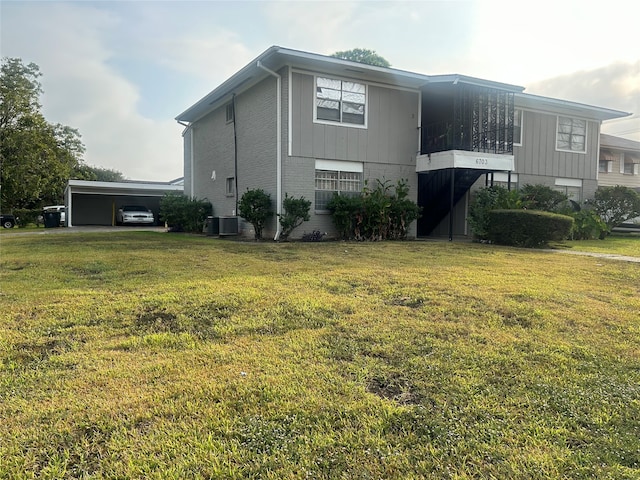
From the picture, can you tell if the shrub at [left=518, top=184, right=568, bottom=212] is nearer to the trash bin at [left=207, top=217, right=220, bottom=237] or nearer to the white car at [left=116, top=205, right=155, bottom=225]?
the trash bin at [left=207, top=217, right=220, bottom=237]

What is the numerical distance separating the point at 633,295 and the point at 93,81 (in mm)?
18114

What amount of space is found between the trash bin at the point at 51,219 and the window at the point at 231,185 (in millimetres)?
15495

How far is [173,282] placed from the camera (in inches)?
229

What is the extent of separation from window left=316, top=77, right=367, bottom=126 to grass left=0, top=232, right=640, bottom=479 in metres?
8.36

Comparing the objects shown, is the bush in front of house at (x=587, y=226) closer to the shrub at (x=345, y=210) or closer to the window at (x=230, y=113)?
the shrub at (x=345, y=210)

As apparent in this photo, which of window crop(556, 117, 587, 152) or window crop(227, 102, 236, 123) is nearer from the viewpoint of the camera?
window crop(227, 102, 236, 123)

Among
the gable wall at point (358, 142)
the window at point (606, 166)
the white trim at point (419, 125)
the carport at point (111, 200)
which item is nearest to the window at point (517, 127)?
the white trim at point (419, 125)

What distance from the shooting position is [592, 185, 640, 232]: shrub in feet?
51.5

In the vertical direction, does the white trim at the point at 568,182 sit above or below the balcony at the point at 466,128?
below

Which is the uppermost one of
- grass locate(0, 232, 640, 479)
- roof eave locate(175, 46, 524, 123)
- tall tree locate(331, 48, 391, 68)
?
tall tree locate(331, 48, 391, 68)

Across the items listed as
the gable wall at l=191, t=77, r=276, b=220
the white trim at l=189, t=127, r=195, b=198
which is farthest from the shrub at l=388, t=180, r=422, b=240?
the white trim at l=189, t=127, r=195, b=198

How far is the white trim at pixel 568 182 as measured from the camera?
1802cm

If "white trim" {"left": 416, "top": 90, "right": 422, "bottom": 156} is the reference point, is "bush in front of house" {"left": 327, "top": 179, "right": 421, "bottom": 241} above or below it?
below

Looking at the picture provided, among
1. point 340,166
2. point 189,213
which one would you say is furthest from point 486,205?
point 189,213
